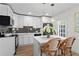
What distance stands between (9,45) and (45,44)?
5.10 ft

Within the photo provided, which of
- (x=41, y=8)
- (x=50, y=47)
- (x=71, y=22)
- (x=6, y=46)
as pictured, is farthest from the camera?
(x=71, y=22)

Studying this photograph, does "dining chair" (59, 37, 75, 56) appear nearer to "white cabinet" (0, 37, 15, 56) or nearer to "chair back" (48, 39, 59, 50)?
"chair back" (48, 39, 59, 50)

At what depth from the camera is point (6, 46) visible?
3.62 meters

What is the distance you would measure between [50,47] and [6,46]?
1.54 meters

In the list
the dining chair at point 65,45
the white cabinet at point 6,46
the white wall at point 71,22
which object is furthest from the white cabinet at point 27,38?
the dining chair at point 65,45

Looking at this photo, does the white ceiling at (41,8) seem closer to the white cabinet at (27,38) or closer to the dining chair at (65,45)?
the white cabinet at (27,38)

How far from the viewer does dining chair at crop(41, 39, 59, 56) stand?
2.54 meters

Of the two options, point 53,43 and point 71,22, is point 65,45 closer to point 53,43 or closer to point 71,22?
point 53,43

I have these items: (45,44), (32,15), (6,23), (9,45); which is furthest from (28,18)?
(45,44)

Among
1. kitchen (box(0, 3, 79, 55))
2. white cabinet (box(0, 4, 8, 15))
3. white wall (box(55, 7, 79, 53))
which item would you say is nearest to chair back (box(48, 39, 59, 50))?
kitchen (box(0, 3, 79, 55))

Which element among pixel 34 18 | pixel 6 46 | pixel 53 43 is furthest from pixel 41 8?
pixel 53 43

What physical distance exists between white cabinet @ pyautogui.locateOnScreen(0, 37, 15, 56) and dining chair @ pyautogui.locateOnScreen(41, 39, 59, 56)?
1362 millimetres

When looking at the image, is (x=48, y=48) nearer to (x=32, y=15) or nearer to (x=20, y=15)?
(x=32, y=15)

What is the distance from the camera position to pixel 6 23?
13.0 feet
